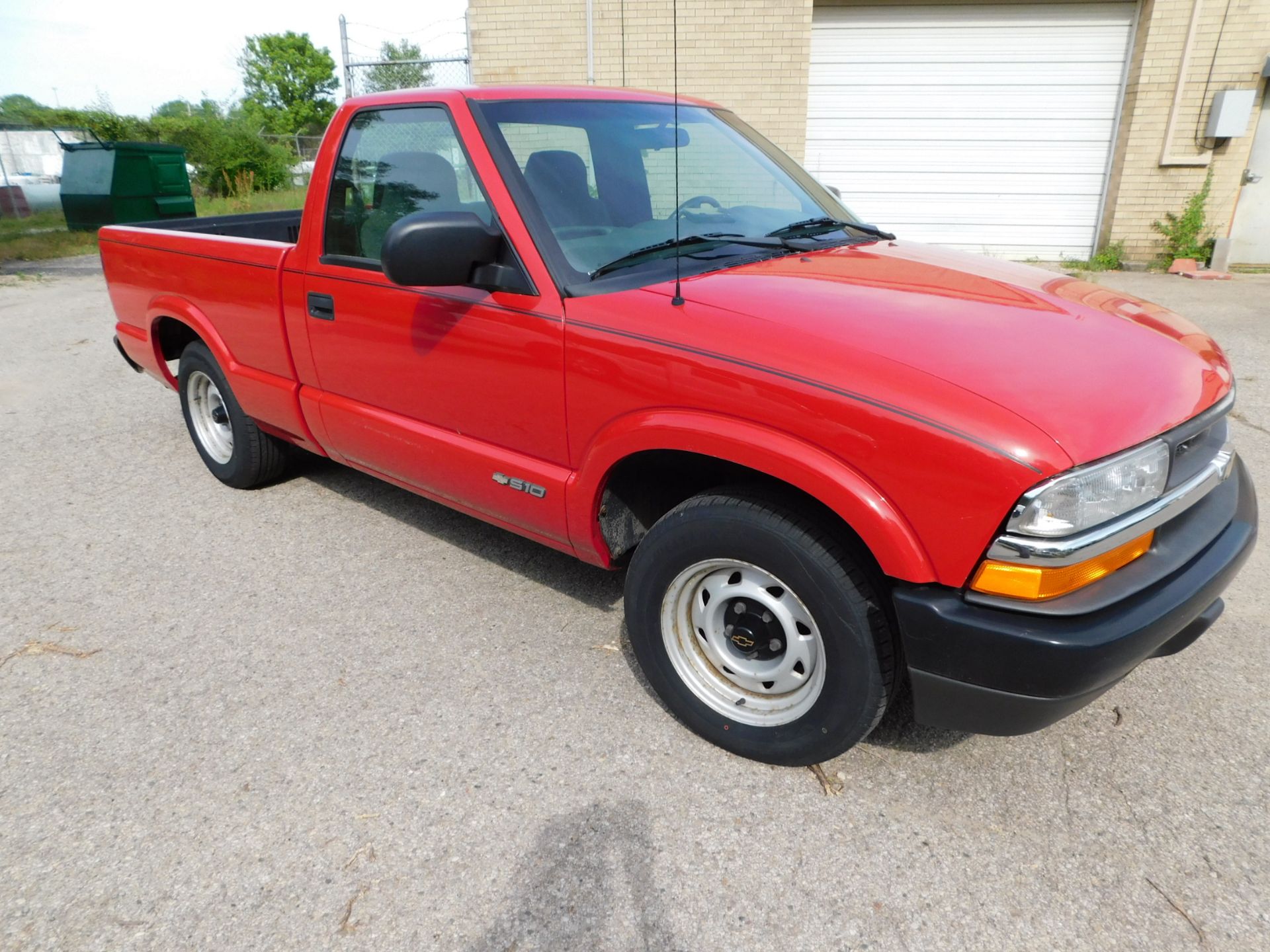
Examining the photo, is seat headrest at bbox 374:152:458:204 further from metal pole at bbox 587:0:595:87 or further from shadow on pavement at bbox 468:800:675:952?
metal pole at bbox 587:0:595:87

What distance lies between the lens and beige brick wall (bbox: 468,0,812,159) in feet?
36.6

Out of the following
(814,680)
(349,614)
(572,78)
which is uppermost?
(572,78)

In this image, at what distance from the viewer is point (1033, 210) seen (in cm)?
1173

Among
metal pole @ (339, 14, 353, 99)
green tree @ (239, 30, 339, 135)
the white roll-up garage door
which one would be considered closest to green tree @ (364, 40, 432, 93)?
metal pole @ (339, 14, 353, 99)

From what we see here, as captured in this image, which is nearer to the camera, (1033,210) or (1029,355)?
(1029,355)

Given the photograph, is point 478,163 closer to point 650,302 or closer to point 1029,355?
point 650,302

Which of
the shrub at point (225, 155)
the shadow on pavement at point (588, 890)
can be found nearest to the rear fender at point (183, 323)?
the shadow on pavement at point (588, 890)

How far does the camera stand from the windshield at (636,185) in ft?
9.18

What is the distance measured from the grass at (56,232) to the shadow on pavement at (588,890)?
11.5 metres

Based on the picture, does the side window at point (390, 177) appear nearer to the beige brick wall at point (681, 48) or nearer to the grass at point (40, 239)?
the beige brick wall at point (681, 48)

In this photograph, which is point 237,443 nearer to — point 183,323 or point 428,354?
point 183,323

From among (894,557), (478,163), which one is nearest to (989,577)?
(894,557)

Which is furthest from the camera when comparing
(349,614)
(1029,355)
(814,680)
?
(349,614)

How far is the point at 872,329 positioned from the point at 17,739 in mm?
2873
